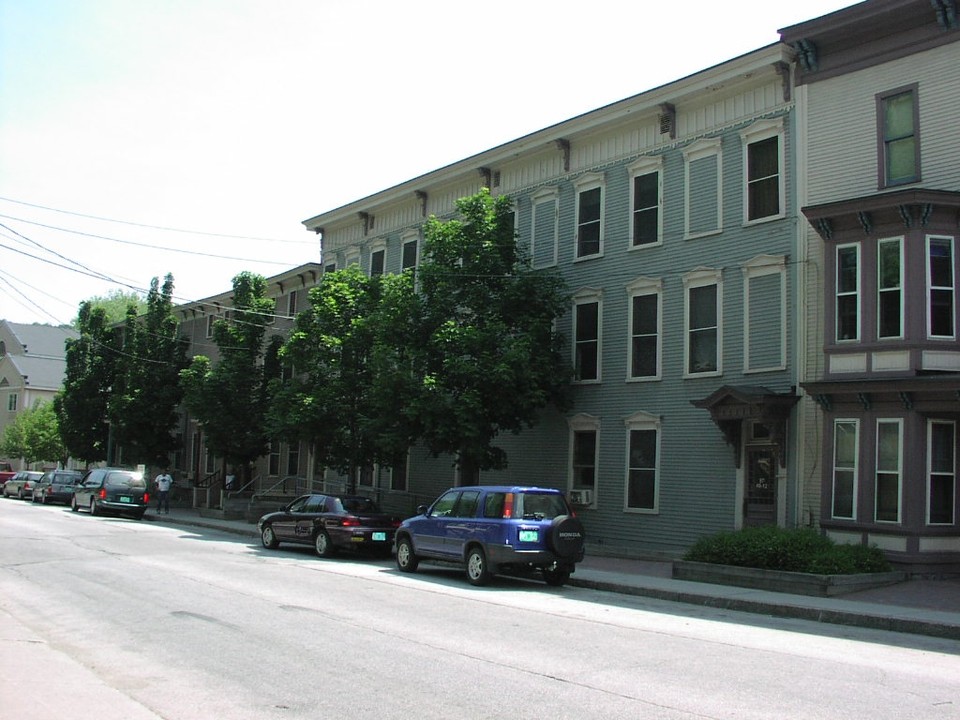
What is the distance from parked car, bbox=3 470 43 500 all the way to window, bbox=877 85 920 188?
134 ft

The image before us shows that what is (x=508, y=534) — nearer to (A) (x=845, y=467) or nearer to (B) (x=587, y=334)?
(A) (x=845, y=467)

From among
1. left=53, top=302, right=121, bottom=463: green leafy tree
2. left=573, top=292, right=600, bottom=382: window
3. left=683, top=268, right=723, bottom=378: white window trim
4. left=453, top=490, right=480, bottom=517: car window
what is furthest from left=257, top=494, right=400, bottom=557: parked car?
left=53, top=302, right=121, bottom=463: green leafy tree

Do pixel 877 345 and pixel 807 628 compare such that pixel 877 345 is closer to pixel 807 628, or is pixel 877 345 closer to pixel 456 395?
pixel 807 628

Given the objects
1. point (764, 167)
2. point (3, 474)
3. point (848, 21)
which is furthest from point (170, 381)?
point (848, 21)

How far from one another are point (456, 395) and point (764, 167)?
8438 mm

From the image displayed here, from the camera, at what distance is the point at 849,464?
16.8 m

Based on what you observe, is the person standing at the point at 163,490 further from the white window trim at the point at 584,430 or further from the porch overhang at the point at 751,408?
the porch overhang at the point at 751,408

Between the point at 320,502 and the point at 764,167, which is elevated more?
the point at 764,167

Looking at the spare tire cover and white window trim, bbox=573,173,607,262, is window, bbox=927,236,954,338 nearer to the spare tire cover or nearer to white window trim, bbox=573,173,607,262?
the spare tire cover

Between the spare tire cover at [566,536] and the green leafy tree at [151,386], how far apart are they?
28.9 m

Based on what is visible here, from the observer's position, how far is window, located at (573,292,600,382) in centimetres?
2278

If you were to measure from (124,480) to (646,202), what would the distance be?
22303 mm

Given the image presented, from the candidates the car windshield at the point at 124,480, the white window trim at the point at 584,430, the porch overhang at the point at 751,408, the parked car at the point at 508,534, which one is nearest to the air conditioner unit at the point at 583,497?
the white window trim at the point at 584,430

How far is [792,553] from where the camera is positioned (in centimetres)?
1514
